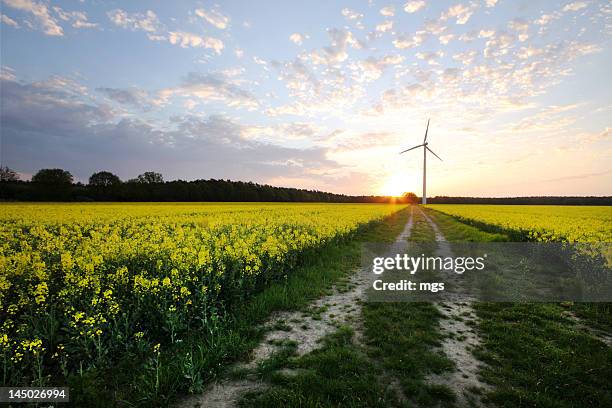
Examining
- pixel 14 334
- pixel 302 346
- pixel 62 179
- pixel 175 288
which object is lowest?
pixel 302 346

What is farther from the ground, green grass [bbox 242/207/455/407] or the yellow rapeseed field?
the yellow rapeseed field

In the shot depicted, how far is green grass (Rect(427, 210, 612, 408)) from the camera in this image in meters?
4.24

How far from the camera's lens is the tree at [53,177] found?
68.5m

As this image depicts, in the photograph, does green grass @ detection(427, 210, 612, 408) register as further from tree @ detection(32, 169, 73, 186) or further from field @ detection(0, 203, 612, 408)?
tree @ detection(32, 169, 73, 186)

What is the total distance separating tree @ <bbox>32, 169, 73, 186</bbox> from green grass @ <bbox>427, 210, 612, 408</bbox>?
283 feet

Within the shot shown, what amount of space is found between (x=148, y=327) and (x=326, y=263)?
7492 millimetres

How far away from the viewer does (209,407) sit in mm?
3959

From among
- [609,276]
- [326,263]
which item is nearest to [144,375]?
[326,263]

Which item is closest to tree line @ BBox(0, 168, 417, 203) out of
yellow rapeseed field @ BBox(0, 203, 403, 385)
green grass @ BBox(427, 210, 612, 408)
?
yellow rapeseed field @ BBox(0, 203, 403, 385)

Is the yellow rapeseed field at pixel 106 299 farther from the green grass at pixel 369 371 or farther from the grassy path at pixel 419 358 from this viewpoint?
the green grass at pixel 369 371

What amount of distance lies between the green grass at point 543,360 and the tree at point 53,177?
86248 mm

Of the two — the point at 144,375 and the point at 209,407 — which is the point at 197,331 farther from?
the point at 209,407

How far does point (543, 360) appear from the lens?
204 inches

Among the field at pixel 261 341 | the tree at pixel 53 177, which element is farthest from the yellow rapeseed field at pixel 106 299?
the tree at pixel 53 177
